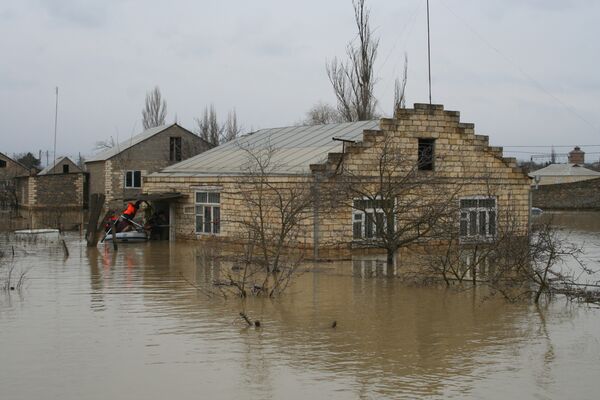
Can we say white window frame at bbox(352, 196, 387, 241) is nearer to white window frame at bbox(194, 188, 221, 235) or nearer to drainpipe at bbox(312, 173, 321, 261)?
drainpipe at bbox(312, 173, 321, 261)

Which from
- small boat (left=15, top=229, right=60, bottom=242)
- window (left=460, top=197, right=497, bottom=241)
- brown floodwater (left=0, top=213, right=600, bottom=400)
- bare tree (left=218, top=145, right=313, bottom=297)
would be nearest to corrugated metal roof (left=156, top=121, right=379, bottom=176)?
bare tree (left=218, top=145, right=313, bottom=297)

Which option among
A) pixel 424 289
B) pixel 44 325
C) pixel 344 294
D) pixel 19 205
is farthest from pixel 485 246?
pixel 19 205

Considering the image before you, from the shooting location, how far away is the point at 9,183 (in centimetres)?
6003

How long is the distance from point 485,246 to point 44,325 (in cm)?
977

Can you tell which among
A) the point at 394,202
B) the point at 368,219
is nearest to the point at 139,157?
the point at 368,219

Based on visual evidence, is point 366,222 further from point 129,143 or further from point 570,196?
point 570,196

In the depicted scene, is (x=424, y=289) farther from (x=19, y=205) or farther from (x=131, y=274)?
(x=19, y=205)

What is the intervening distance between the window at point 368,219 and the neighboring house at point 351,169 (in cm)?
4

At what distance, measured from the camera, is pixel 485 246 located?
18594 millimetres

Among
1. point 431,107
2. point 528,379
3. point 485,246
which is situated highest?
point 431,107

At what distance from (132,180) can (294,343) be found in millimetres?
39751

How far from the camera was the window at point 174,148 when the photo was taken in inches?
2018

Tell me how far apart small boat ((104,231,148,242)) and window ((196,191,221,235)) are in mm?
2647

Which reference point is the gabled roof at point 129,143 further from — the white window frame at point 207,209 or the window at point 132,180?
the white window frame at point 207,209
